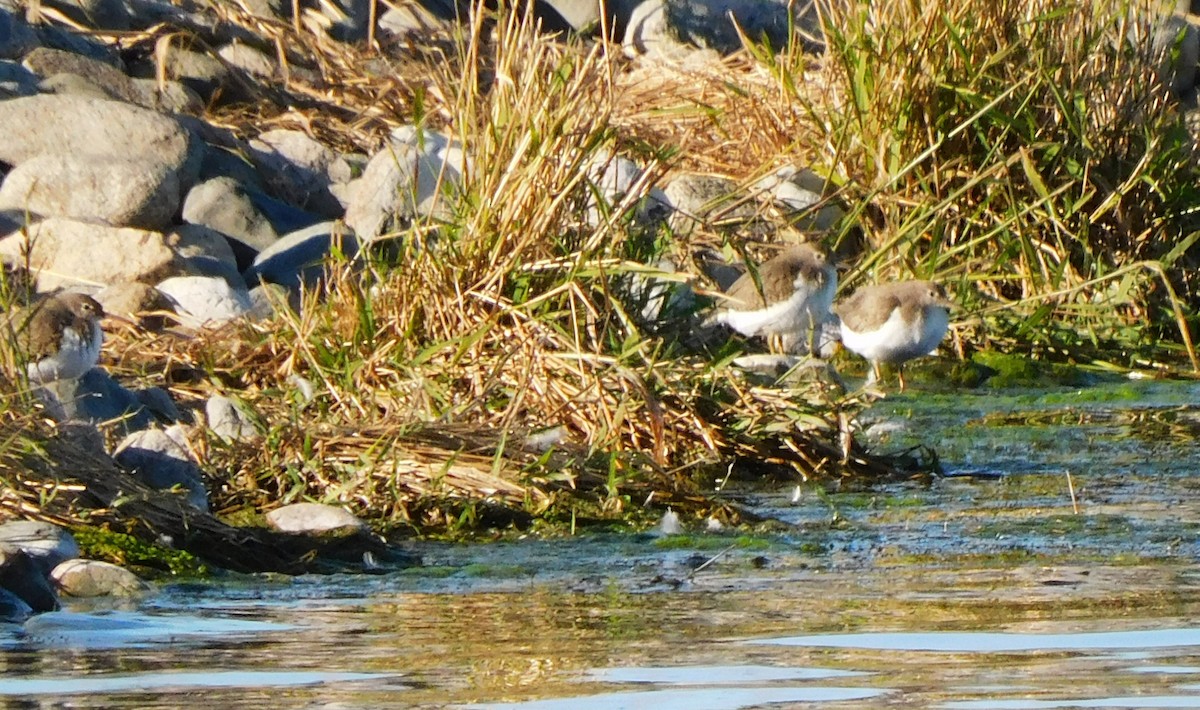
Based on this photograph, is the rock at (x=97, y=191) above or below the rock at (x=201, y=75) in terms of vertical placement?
below

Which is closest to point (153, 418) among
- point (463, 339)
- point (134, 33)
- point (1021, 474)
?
point (463, 339)

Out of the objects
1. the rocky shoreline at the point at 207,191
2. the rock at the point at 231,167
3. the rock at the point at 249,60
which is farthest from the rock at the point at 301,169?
the rock at the point at 249,60

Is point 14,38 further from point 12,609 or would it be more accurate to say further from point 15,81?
point 12,609

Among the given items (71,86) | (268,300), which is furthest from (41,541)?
(71,86)

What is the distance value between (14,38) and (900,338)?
656 cm

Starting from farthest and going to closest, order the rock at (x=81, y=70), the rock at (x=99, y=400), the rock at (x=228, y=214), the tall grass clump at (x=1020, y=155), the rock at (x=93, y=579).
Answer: the rock at (x=81, y=70) < the rock at (x=228, y=214) < the tall grass clump at (x=1020, y=155) < the rock at (x=99, y=400) < the rock at (x=93, y=579)

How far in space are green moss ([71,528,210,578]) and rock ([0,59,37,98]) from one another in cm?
732

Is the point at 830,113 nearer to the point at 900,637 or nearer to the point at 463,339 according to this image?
the point at 463,339

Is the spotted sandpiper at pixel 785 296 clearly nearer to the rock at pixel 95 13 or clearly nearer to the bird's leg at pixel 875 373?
the bird's leg at pixel 875 373

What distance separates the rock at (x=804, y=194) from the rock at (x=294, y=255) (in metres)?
2.21

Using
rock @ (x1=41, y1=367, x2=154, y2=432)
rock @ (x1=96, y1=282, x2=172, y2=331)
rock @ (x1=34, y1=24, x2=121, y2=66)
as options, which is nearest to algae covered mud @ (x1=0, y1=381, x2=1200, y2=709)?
rock @ (x1=41, y1=367, x2=154, y2=432)

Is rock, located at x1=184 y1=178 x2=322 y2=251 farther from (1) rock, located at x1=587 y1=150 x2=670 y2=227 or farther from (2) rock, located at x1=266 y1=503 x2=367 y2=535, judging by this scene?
(2) rock, located at x1=266 y1=503 x2=367 y2=535

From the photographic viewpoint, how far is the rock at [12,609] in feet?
15.2

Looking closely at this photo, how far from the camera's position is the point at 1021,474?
736 cm
